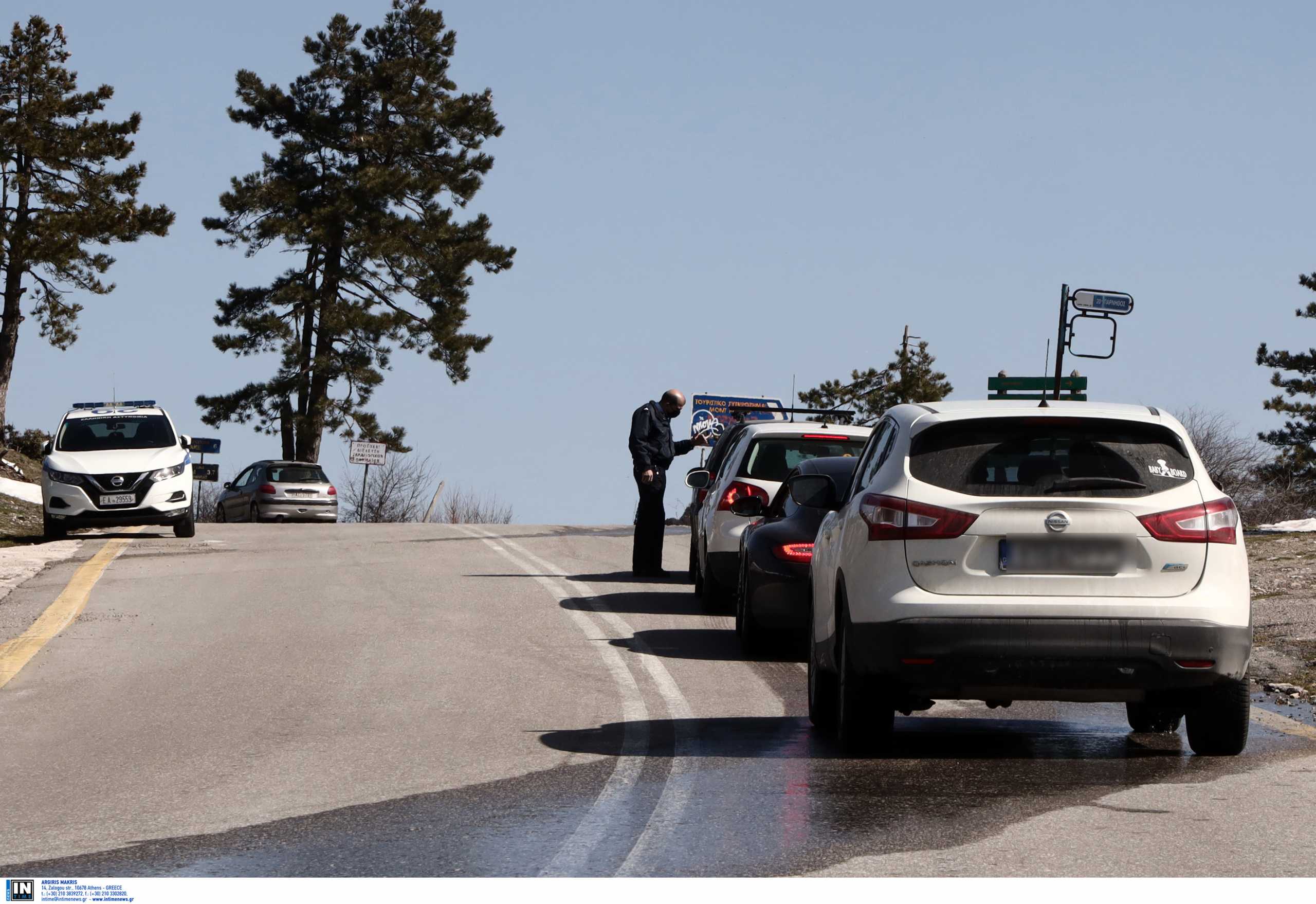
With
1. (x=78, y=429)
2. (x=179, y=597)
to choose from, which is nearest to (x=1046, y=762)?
(x=179, y=597)

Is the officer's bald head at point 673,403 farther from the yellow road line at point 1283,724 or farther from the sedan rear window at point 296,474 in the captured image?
the sedan rear window at point 296,474

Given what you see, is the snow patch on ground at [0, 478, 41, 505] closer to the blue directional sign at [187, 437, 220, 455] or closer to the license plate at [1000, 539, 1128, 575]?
the blue directional sign at [187, 437, 220, 455]

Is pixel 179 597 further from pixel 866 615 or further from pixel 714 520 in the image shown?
pixel 866 615

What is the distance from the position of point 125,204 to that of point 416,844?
46.4 meters

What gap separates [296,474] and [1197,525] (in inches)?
1371

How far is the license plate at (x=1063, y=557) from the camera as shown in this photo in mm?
7836

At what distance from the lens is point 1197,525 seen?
313 inches

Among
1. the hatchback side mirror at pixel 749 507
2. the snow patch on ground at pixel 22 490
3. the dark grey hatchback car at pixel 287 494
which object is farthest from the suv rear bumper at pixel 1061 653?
the snow patch on ground at pixel 22 490

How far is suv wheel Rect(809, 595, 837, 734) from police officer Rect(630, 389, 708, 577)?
824 centimetres

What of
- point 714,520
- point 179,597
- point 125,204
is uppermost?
point 125,204

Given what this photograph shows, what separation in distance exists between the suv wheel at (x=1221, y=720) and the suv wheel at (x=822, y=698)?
1.84m

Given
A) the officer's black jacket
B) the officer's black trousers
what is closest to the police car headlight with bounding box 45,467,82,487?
the officer's black trousers

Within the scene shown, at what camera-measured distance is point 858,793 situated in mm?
7371

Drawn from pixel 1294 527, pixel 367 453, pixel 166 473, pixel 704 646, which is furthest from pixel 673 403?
pixel 367 453
